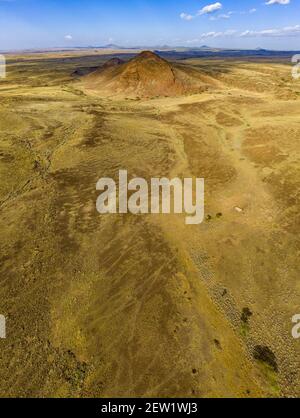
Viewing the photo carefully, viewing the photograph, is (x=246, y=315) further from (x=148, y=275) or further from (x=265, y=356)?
(x=148, y=275)

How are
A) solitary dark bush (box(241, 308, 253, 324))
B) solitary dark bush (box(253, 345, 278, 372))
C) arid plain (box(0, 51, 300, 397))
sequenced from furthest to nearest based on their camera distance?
solitary dark bush (box(241, 308, 253, 324)), solitary dark bush (box(253, 345, 278, 372)), arid plain (box(0, 51, 300, 397))

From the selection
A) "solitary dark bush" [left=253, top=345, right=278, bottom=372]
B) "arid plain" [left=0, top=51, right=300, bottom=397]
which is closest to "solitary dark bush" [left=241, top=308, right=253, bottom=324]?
"arid plain" [left=0, top=51, right=300, bottom=397]

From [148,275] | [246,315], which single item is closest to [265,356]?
[246,315]

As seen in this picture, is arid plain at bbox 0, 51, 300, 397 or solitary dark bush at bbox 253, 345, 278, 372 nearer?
arid plain at bbox 0, 51, 300, 397

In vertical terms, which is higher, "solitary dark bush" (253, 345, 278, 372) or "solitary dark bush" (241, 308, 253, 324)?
"solitary dark bush" (241, 308, 253, 324)

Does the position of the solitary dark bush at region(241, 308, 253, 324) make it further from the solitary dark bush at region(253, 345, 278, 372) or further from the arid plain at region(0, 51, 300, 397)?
the solitary dark bush at region(253, 345, 278, 372)

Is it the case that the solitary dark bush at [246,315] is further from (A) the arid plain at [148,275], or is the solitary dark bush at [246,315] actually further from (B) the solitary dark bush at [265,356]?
(B) the solitary dark bush at [265,356]

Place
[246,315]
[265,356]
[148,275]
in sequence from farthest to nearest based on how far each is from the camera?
[148,275]
[246,315]
[265,356]

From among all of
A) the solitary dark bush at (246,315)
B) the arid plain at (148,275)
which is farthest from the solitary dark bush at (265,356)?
the solitary dark bush at (246,315)
